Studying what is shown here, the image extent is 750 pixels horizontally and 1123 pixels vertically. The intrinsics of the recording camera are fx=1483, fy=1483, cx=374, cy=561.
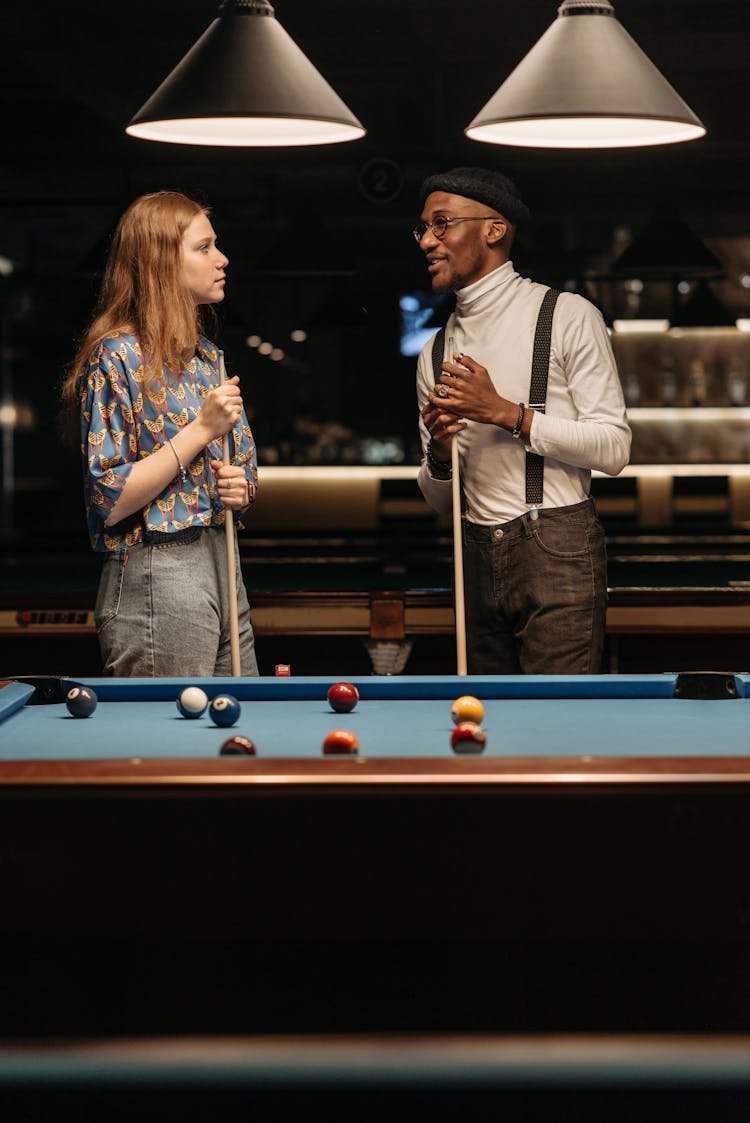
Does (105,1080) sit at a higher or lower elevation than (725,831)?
lower

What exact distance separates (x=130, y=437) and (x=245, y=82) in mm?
759

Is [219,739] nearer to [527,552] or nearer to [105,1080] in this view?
[105,1080]

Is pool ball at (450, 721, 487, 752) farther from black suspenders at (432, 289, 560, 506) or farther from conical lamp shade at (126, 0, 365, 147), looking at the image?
black suspenders at (432, 289, 560, 506)

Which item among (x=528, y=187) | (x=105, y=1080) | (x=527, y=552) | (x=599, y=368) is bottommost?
(x=105, y=1080)

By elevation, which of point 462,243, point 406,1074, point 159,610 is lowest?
point 406,1074

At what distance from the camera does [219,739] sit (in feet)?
7.30

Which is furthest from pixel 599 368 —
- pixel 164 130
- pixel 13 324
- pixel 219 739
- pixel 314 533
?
pixel 13 324

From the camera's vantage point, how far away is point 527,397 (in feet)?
11.4

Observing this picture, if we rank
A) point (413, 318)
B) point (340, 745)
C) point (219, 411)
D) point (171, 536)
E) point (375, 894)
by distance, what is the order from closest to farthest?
point (375, 894) → point (340, 745) → point (219, 411) → point (171, 536) → point (413, 318)

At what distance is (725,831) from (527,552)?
164 cm

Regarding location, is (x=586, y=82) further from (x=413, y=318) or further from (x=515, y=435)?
(x=413, y=318)

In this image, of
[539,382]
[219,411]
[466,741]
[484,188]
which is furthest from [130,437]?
[466,741]

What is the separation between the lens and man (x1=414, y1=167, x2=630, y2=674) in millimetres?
3367

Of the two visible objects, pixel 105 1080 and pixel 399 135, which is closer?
pixel 105 1080
